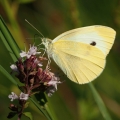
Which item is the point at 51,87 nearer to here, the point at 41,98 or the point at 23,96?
the point at 41,98

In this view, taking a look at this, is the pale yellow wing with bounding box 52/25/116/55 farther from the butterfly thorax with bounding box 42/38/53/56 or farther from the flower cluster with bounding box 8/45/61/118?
the flower cluster with bounding box 8/45/61/118

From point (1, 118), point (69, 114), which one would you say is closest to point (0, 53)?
point (1, 118)

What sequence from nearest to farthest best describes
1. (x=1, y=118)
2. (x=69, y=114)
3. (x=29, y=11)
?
(x=69, y=114), (x=1, y=118), (x=29, y=11)

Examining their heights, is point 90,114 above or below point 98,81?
above

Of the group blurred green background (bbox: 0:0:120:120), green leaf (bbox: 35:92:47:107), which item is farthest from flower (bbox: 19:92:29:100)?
blurred green background (bbox: 0:0:120:120)

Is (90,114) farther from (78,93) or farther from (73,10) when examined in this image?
(73,10)

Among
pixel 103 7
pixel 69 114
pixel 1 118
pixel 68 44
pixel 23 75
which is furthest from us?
pixel 1 118

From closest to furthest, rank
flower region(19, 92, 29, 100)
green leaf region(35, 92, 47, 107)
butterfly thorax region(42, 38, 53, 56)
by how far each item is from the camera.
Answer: flower region(19, 92, 29, 100), green leaf region(35, 92, 47, 107), butterfly thorax region(42, 38, 53, 56)
